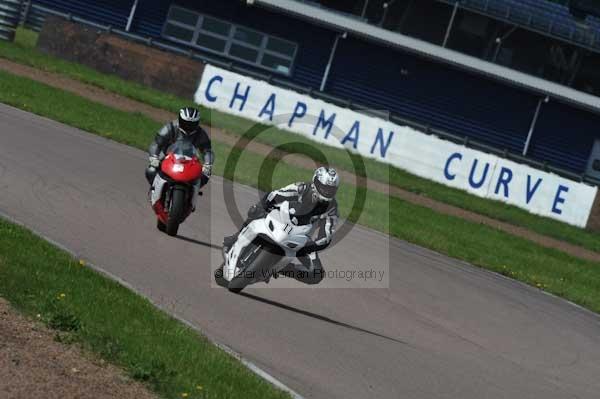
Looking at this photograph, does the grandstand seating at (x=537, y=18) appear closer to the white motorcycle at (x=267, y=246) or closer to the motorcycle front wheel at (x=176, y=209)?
the motorcycle front wheel at (x=176, y=209)

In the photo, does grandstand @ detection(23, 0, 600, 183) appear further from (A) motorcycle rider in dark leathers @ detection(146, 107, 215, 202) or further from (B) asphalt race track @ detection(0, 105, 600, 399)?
(A) motorcycle rider in dark leathers @ detection(146, 107, 215, 202)

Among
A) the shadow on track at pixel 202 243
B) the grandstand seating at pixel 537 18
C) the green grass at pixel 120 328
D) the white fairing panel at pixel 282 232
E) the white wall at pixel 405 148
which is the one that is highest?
the grandstand seating at pixel 537 18

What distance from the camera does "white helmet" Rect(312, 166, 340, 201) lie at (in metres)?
10.9

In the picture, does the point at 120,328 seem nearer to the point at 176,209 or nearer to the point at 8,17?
the point at 176,209

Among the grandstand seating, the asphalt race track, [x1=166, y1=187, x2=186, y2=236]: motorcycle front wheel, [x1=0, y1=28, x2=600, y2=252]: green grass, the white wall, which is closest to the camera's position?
the asphalt race track

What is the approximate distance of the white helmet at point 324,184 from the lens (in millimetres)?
10945

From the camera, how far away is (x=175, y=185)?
13484 millimetres

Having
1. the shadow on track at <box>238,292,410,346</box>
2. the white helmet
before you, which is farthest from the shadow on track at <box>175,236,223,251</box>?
the white helmet

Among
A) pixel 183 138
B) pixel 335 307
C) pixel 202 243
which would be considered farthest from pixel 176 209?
pixel 335 307

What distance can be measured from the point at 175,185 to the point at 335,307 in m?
2.63

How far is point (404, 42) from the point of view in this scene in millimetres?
38781

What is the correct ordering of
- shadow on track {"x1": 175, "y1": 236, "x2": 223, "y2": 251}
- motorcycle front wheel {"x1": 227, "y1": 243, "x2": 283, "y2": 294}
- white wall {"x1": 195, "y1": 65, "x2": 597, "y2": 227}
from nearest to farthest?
motorcycle front wheel {"x1": 227, "y1": 243, "x2": 283, "y2": 294}
shadow on track {"x1": 175, "y1": 236, "x2": 223, "y2": 251}
white wall {"x1": 195, "y1": 65, "x2": 597, "y2": 227}

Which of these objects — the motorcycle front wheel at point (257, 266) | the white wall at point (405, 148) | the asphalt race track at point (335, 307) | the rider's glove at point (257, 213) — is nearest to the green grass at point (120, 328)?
the asphalt race track at point (335, 307)

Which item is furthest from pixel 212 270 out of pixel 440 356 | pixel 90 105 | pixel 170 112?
pixel 170 112
